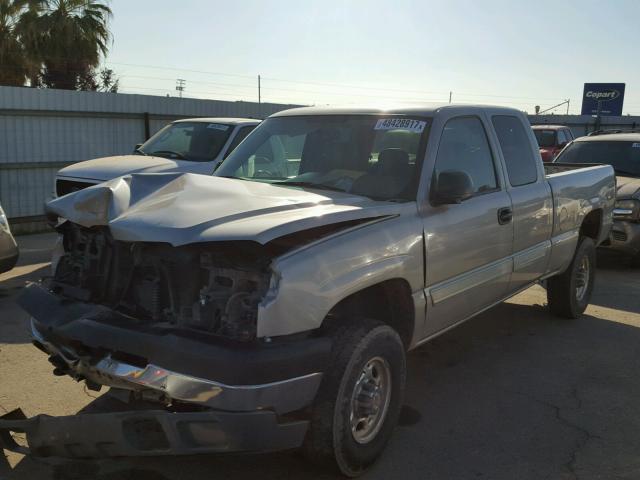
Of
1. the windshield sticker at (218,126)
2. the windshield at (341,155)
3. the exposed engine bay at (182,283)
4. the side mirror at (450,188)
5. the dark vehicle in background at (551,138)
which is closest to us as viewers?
the exposed engine bay at (182,283)

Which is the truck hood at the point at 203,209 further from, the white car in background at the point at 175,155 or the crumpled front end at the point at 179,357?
the white car in background at the point at 175,155

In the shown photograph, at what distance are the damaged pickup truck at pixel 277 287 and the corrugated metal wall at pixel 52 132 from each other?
7.67 m

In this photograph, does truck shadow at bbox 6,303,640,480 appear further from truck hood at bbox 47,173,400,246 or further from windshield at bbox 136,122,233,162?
windshield at bbox 136,122,233,162

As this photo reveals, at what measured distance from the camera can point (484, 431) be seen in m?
3.88

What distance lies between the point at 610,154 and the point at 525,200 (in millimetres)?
5723

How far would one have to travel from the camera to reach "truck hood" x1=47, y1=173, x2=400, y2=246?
288 cm

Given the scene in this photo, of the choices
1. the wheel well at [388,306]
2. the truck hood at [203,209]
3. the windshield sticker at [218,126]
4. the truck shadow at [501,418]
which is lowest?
the truck shadow at [501,418]

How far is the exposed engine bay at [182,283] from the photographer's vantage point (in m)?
2.91

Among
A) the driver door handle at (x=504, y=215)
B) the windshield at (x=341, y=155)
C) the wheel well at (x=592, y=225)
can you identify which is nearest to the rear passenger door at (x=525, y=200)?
the driver door handle at (x=504, y=215)

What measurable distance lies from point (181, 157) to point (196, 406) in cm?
663

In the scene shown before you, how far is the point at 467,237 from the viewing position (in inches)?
161

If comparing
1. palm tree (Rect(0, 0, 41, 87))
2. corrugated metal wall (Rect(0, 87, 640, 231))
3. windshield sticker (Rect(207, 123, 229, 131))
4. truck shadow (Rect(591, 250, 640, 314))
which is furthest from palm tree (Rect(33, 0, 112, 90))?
truck shadow (Rect(591, 250, 640, 314))

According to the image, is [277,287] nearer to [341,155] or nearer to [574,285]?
[341,155]

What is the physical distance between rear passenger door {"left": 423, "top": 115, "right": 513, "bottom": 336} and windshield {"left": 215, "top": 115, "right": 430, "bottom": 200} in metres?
0.21
